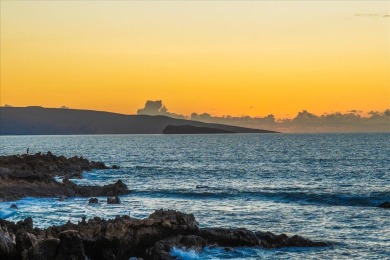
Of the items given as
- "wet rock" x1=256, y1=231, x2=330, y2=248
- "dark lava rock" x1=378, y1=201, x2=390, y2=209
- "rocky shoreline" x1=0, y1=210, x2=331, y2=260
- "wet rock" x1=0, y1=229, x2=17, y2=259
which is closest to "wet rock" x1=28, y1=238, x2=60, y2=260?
"rocky shoreline" x1=0, y1=210, x2=331, y2=260

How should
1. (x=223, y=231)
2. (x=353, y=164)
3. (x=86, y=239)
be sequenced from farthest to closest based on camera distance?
(x=353, y=164)
(x=223, y=231)
(x=86, y=239)

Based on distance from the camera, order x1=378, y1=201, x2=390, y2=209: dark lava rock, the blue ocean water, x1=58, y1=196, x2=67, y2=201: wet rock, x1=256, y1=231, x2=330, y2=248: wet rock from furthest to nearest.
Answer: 1. x1=58, y1=196, x2=67, y2=201: wet rock
2. x1=378, y1=201, x2=390, y2=209: dark lava rock
3. the blue ocean water
4. x1=256, y1=231, x2=330, y2=248: wet rock

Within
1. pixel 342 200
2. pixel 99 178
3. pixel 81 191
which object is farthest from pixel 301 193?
pixel 99 178

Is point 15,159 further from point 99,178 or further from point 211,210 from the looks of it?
point 211,210

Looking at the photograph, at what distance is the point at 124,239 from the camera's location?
33000mm

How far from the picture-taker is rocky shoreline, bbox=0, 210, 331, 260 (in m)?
29.5

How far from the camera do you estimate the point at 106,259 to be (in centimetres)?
3194

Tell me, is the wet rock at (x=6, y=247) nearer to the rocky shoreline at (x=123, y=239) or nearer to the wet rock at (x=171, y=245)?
the rocky shoreline at (x=123, y=239)

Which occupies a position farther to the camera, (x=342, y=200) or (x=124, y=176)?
(x=124, y=176)

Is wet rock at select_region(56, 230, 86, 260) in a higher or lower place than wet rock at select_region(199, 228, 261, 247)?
higher

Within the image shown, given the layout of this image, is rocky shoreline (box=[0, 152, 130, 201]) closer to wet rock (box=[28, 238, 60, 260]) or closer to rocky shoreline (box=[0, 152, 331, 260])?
rocky shoreline (box=[0, 152, 331, 260])

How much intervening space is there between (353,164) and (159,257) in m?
87.4

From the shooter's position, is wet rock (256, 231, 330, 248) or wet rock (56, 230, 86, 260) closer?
wet rock (56, 230, 86, 260)

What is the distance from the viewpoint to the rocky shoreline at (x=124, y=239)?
2947 centimetres
